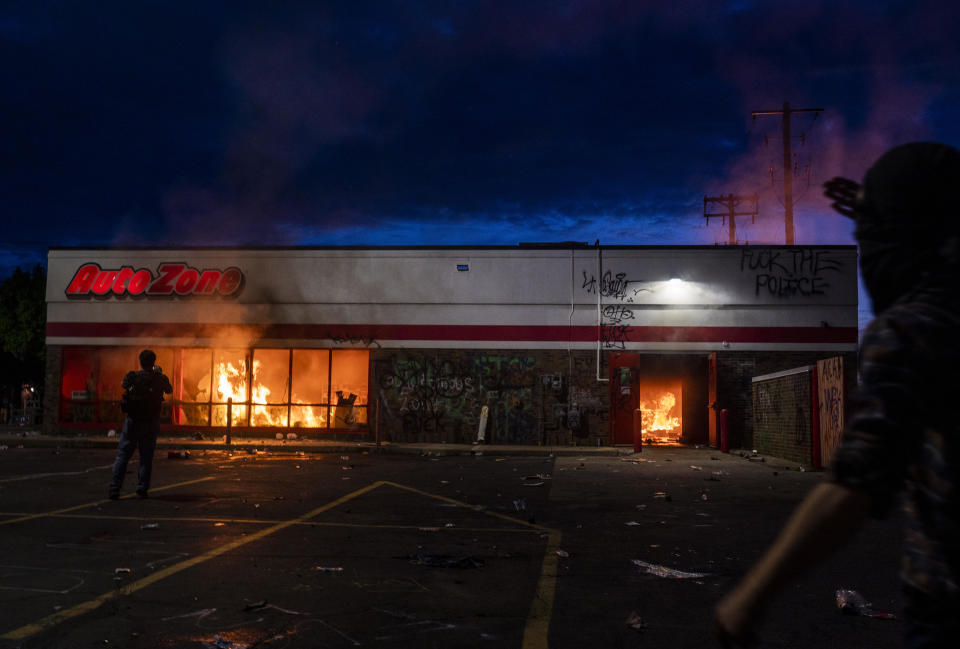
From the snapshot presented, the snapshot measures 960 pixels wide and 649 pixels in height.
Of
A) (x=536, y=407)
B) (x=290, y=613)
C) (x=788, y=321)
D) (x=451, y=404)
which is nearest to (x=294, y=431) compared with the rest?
(x=451, y=404)

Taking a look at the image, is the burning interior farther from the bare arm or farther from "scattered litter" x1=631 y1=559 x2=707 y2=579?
the bare arm

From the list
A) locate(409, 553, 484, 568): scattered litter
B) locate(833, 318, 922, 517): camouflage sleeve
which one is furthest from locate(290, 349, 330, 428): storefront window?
locate(833, 318, 922, 517): camouflage sleeve

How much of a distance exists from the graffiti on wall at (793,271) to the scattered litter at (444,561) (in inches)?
800

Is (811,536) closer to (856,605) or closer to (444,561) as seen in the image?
(856,605)

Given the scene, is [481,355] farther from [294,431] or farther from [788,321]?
[788,321]

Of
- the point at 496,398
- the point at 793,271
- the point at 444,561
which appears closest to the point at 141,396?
the point at 444,561

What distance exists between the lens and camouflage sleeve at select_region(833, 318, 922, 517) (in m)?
1.72

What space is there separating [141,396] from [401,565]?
5.99 m

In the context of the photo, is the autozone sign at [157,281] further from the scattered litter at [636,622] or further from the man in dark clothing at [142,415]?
the scattered litter at [636,622]

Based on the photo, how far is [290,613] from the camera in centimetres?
542

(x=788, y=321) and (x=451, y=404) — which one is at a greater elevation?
(x=788, y=321)

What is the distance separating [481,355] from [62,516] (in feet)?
55.3

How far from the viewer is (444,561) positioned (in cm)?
716

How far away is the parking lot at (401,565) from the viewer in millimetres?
5078
